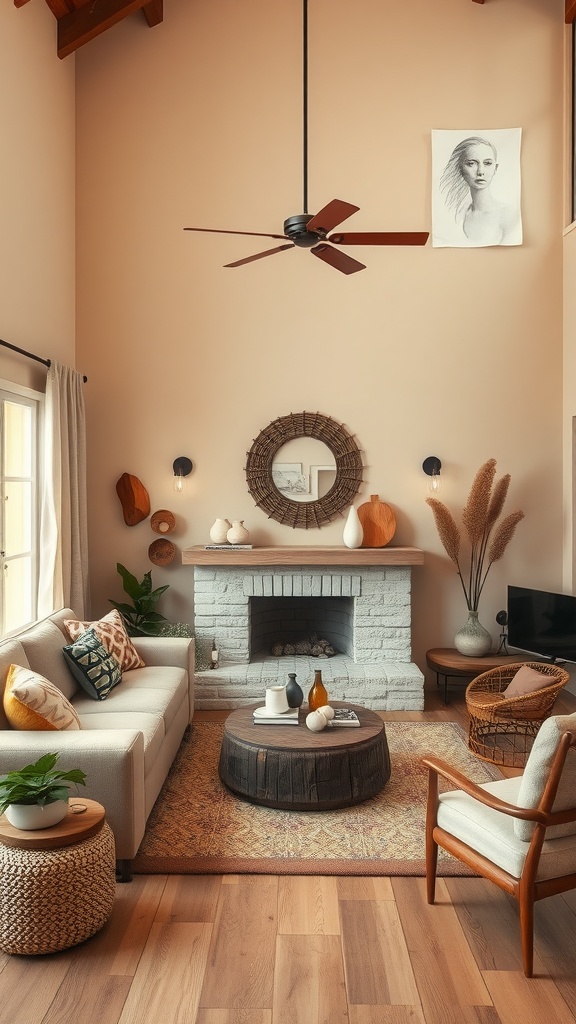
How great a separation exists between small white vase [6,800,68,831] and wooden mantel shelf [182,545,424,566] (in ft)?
8.98

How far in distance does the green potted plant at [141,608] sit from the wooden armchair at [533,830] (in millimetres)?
3259

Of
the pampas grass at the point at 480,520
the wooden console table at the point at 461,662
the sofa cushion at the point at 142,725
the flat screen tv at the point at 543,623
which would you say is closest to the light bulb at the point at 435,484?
the pampas grass at the point at 480,520

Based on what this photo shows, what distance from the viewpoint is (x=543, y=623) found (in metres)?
5.02

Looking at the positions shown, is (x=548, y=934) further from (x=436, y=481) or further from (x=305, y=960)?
(x=436, y=481)

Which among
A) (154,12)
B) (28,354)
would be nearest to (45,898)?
(28,354)

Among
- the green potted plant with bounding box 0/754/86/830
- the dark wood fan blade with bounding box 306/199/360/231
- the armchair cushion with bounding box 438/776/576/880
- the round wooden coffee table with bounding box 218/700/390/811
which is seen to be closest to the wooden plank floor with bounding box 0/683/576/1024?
the armchair cushion with bounding box 438/776/576/880

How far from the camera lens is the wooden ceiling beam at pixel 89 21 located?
506 centimetres

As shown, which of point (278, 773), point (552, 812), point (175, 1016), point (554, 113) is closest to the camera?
point (175, 1016)

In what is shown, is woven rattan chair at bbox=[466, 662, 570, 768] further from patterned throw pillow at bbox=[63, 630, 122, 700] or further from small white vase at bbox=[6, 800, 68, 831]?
small white vase at bbox=[6, 800, 68, 831]

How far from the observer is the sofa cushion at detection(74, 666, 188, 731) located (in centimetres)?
361

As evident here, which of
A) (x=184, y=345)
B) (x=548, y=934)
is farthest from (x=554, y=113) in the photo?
(x=548, y=934)

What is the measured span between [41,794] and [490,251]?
481 cm

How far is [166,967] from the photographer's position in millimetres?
2301

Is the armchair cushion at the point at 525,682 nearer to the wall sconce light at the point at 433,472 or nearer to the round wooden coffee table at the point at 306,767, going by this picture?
the round wooden coffee table at the point at 306,767
